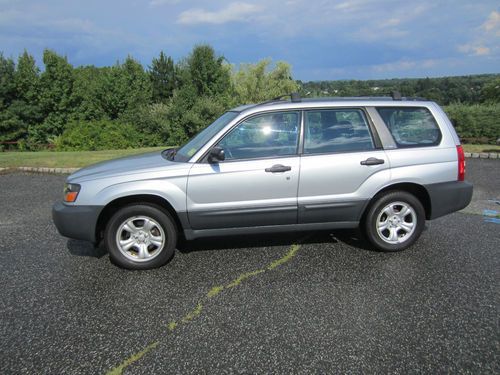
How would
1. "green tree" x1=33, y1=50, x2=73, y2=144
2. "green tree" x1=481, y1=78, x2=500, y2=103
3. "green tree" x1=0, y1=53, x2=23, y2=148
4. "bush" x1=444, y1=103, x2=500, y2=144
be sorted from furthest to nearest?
1. "green tree" x1=481, y1=78, x2=500, y2=103
2. "green tree" x1=33, y1=50, x2=73, y2=144
3. "green tree" x1=0, y1=53, x2=23, y2=148
4. "bush" x1=444, y1=103, x2=500, y2=144

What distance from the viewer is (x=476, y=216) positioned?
19.3ft

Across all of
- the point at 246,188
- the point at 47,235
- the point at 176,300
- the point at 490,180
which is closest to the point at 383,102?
the point at 246,188

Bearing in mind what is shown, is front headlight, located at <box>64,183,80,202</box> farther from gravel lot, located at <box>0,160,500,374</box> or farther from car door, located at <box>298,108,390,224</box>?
car door, located at <box>298,108,390,224</box>

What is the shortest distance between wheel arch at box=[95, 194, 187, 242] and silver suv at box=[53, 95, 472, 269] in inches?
0.5

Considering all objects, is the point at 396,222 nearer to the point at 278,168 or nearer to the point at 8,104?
the point at 278,168

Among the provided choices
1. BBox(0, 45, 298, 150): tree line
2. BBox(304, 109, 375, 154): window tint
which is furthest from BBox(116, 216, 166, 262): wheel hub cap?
BBox(0, 45, 298, 150): tree line

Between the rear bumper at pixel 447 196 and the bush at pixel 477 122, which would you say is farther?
the bush at pixel 477 122

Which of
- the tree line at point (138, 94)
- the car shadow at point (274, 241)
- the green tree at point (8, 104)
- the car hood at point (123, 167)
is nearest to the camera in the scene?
the car hood at point (123, 167)

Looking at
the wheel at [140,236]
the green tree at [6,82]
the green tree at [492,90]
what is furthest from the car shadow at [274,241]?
the green tree at [492,90]

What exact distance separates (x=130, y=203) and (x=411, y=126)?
11.0ft

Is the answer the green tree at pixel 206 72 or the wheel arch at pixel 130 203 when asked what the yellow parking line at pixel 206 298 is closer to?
the wheel arch at pixel 130 203

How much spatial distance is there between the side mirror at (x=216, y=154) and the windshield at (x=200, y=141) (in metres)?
0.25

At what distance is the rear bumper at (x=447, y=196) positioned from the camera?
439 cm

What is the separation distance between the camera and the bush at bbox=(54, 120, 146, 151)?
78.5 feet
